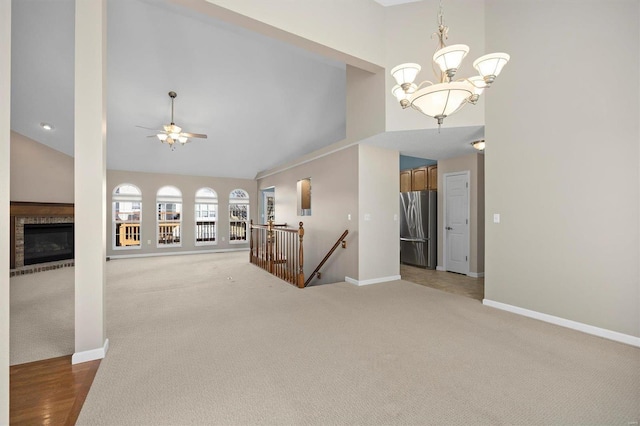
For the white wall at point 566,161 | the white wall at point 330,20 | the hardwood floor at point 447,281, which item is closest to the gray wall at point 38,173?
the white wall at point 330,20

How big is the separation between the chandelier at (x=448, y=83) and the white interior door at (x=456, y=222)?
12.9 ft

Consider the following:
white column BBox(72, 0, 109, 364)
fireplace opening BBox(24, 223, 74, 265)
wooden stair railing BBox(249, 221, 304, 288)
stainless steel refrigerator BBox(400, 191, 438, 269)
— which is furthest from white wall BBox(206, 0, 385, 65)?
fireplace opening BBox(24, 223, 74, 265)

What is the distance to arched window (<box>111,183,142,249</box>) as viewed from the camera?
823 centimetres

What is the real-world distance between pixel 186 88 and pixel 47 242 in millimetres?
4780

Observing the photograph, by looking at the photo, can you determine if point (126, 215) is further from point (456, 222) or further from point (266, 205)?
point (456, 222)

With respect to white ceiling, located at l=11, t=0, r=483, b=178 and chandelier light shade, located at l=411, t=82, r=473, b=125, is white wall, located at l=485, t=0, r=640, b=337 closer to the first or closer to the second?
white ceiling, located at l=11, t=0, r=483, b=178

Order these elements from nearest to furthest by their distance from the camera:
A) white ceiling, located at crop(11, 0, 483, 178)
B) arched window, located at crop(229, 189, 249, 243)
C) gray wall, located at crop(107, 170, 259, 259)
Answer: white ceiling, located at crop(11, 0, 483, 178) → gray wall, located at crop(107, 170, 259, 259) → arched window, located at crop(229, 189, 249, 243)

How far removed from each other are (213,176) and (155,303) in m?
6.19

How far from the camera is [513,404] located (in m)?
1.78

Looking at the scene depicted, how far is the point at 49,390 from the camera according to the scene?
77.0 inches

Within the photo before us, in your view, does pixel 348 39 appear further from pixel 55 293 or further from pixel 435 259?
pixel 55 293

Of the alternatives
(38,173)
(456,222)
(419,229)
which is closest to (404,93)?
(456,222)

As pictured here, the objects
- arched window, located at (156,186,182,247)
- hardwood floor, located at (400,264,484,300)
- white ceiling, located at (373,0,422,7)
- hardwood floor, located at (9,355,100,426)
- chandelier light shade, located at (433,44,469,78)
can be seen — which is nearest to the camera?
hardwood floor, located at (9,355,100,426)

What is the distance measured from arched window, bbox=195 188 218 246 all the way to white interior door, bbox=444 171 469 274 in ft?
23.3
